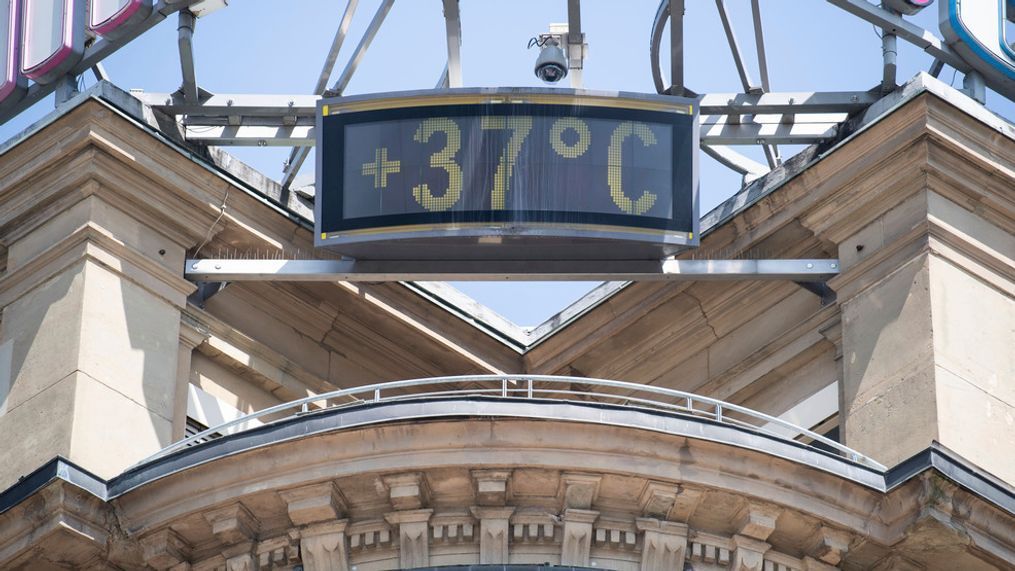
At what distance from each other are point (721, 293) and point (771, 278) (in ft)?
4.82

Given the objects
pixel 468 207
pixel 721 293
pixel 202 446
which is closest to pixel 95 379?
pixel 202 446

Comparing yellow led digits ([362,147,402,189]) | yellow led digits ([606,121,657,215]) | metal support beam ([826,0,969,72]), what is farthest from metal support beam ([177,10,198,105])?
metal support beam ([826,0,969,72])

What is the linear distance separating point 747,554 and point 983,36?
8706mm

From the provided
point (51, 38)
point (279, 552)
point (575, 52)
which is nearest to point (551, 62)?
point (575, 52)

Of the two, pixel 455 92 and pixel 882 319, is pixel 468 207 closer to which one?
pixel 455 92

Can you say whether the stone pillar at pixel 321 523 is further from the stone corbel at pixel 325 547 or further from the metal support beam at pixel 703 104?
the metal support beam at pixel 703 104

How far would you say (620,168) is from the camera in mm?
33656

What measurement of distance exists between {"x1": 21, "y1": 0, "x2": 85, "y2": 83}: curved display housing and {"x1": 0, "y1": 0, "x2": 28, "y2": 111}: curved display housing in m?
0.10

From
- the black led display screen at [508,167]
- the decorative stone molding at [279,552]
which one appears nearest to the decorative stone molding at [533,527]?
the decorative stone molding at [279,552]

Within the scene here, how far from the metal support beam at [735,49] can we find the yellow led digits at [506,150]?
3.54 meters

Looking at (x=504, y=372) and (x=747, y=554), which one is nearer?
(x=747, y=554)

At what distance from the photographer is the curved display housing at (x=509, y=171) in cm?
3362

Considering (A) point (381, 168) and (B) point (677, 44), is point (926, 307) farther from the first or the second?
(A) point (381, 168)

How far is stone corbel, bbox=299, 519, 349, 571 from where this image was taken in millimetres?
30375
